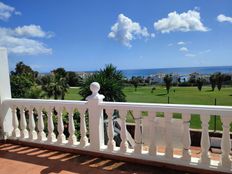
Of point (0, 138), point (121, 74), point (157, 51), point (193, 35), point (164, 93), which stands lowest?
point (164, 93)

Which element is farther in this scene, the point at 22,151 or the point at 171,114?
the point at 22,151

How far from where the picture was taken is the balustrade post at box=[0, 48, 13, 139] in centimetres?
389

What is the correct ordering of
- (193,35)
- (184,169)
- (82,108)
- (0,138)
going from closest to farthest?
1. (184,169)
2. (82,108)
3. (0,138)
4. (193,35)

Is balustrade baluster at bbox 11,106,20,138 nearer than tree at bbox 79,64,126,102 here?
Yes

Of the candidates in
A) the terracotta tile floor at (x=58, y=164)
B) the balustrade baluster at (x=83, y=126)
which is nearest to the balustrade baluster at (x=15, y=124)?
the terracotta tile floor at (x=58, y=164)

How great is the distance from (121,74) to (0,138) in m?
3.49

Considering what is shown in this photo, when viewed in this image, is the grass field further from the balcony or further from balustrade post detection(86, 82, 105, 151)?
balustrade post detection(86, 82, 105, 151)

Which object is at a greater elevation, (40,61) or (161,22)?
(161,22)

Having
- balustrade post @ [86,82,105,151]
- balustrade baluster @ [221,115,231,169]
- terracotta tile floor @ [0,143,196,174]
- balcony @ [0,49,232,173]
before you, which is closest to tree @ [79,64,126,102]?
balcony @ [0,49,232,173]

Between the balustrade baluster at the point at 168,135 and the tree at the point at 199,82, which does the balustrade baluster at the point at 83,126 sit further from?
the tree at the point at 199,82

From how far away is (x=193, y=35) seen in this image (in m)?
58.8

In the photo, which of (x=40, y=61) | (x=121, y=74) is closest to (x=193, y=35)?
(x=40, y=61)

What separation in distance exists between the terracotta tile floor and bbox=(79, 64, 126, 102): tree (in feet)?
9.01

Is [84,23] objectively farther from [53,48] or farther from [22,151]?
[22,151]
